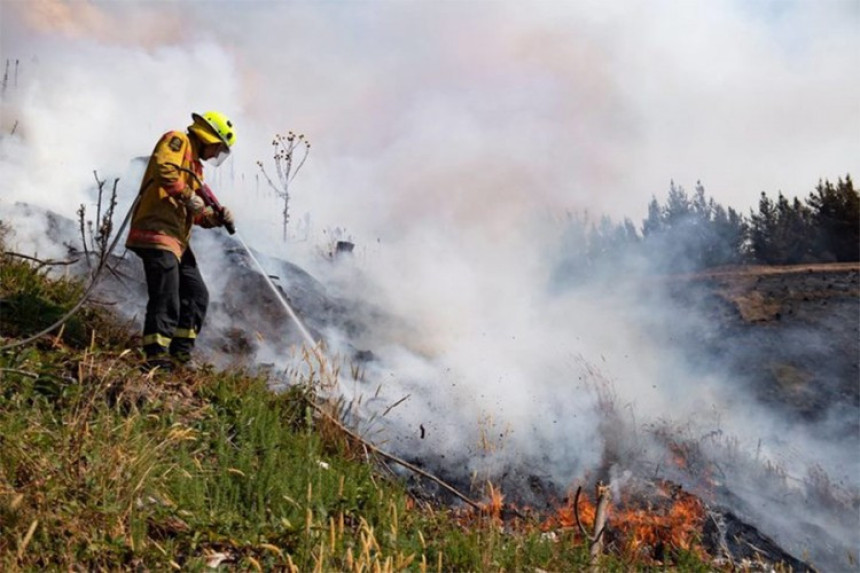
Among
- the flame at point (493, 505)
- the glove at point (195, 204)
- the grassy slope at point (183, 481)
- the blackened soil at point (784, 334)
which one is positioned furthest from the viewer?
the blackened soil at point (784, 334)

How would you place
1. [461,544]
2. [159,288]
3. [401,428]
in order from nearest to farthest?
[461,544] → [159,288] → [401,428]

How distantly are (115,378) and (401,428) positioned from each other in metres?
3.05

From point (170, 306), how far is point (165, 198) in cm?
77

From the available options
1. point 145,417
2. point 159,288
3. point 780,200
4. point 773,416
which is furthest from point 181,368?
point 780,200

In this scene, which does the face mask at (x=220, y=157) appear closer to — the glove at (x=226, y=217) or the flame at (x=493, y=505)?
the glove at (x=226, y=217)

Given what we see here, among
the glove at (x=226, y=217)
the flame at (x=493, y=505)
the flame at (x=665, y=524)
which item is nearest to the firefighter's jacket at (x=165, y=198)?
the glove at (x=226, y=217)

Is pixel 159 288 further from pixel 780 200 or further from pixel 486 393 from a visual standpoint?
pixel 780 200

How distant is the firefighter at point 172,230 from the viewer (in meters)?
4.80

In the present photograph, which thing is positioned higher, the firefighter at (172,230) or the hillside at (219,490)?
the firefighter at (172,230)

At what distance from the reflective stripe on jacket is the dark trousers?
0.09 metres

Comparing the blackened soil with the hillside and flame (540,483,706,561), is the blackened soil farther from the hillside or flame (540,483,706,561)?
the hillside

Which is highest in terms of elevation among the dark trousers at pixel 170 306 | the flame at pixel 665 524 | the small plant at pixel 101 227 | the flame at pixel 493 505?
the small plant at pixel 101 227

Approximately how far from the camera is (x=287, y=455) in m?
4.18

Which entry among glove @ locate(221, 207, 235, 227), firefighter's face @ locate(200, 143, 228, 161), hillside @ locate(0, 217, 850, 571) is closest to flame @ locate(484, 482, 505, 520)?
hillside @ locate(0, 217, 850, 571)
